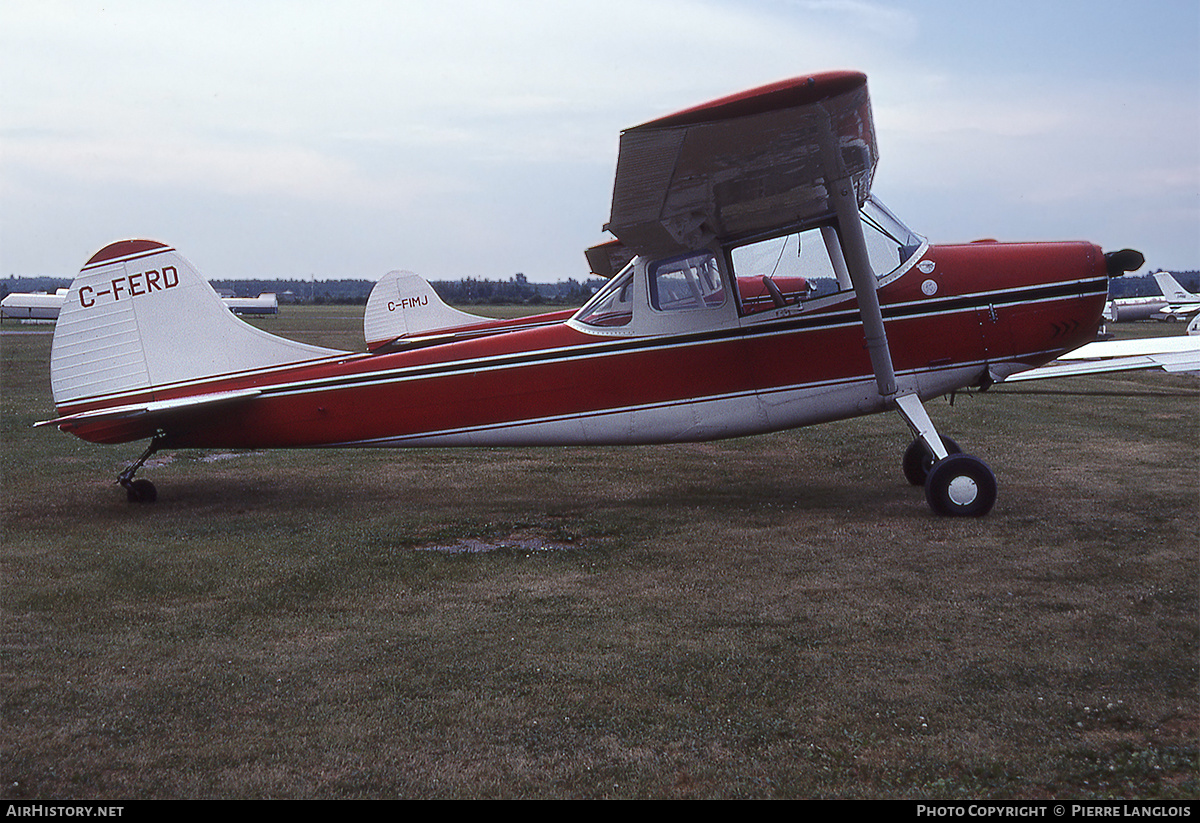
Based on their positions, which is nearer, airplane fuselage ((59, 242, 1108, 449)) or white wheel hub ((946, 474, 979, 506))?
white wheel hub ((946, 474, 979, 506))

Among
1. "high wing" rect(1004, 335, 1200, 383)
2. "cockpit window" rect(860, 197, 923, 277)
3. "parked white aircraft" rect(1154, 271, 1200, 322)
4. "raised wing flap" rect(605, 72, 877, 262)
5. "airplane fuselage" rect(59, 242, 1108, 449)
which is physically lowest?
"parked white aircraft" rect(1154, 271, 1200, 322)

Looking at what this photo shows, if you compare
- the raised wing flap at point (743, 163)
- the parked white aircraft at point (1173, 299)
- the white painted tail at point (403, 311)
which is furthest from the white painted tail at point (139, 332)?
the parked white aircraft at point (1173, 299)

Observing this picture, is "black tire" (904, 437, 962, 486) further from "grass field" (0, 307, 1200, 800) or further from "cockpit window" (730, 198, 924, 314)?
"cockpit window" (730, 198, 924, 314)

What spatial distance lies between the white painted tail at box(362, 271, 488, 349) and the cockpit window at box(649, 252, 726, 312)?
7748 millimetres

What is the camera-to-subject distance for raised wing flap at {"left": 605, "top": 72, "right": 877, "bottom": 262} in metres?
5.46

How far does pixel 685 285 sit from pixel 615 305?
1.99 ft

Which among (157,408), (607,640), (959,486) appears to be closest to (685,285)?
(959,486)

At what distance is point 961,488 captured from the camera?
7023 mm

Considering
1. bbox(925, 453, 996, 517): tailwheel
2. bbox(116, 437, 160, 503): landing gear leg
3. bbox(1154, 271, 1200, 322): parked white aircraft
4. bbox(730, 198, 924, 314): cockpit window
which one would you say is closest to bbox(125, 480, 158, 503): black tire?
bbox(116, 437, 160, 503): landing gear leg

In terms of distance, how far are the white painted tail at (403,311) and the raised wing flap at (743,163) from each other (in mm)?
8013

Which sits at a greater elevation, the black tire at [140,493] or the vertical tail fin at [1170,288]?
the black tire at [140,493]

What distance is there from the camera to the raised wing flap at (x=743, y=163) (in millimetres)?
5457

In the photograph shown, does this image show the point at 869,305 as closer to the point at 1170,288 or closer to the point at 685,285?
the point at 685,285

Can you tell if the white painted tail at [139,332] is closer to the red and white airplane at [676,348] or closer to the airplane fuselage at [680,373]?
the red and white airplane at [676,348]
